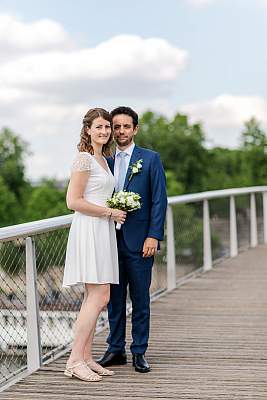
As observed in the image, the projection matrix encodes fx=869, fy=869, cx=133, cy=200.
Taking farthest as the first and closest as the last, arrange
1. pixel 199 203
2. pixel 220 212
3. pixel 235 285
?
pixel 220 212 → pixel 199 203 → pixel 235 285

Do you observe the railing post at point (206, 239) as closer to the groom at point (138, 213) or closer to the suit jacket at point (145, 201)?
the groom at point (138, 213)

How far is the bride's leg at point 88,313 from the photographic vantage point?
17.1ft

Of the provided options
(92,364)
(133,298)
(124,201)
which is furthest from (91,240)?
(92,364)

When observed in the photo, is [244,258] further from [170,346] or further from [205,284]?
[170,346]

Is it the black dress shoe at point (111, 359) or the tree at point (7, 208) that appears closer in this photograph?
the black dress shoe at point (111, 359)

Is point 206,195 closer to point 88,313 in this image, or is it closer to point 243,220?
point 243,220

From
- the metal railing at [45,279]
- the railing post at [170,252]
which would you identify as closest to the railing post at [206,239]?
the metal railing at [45,279]

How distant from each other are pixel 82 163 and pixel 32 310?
1.10 meters

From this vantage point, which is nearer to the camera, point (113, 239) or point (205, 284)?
point (113, 239)

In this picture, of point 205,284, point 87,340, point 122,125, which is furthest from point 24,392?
point 205,284

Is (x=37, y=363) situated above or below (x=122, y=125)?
below

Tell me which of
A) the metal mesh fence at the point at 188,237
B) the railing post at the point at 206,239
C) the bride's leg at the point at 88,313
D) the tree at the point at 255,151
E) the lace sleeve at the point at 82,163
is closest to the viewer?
the lace sleeve at the point at 82,163

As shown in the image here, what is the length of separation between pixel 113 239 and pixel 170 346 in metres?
1.60

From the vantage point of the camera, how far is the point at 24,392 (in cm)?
504
